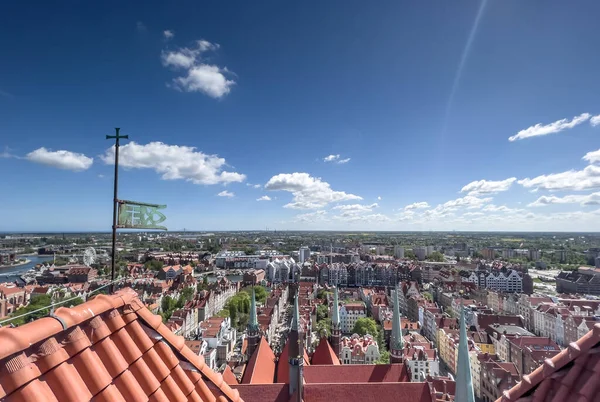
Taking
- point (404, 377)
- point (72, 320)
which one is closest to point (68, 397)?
point (72, 320)

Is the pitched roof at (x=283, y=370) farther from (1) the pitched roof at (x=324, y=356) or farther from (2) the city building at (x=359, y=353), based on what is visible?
(2) the city building at (x=359, y=353)

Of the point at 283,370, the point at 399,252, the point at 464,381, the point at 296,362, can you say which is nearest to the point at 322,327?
the point at 283,370

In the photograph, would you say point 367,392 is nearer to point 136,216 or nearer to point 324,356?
point 324,356

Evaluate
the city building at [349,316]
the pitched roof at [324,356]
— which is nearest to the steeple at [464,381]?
the pitched roof at [324,356]

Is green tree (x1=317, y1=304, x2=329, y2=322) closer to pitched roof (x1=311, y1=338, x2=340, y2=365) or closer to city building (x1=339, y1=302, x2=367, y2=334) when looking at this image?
city building (x1=339, y1=302, x2=367, y2=334)

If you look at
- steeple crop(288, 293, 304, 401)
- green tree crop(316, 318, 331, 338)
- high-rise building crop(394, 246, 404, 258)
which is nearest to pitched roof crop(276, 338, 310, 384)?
Answer: steeple crop(288, 293, 304, 401)
